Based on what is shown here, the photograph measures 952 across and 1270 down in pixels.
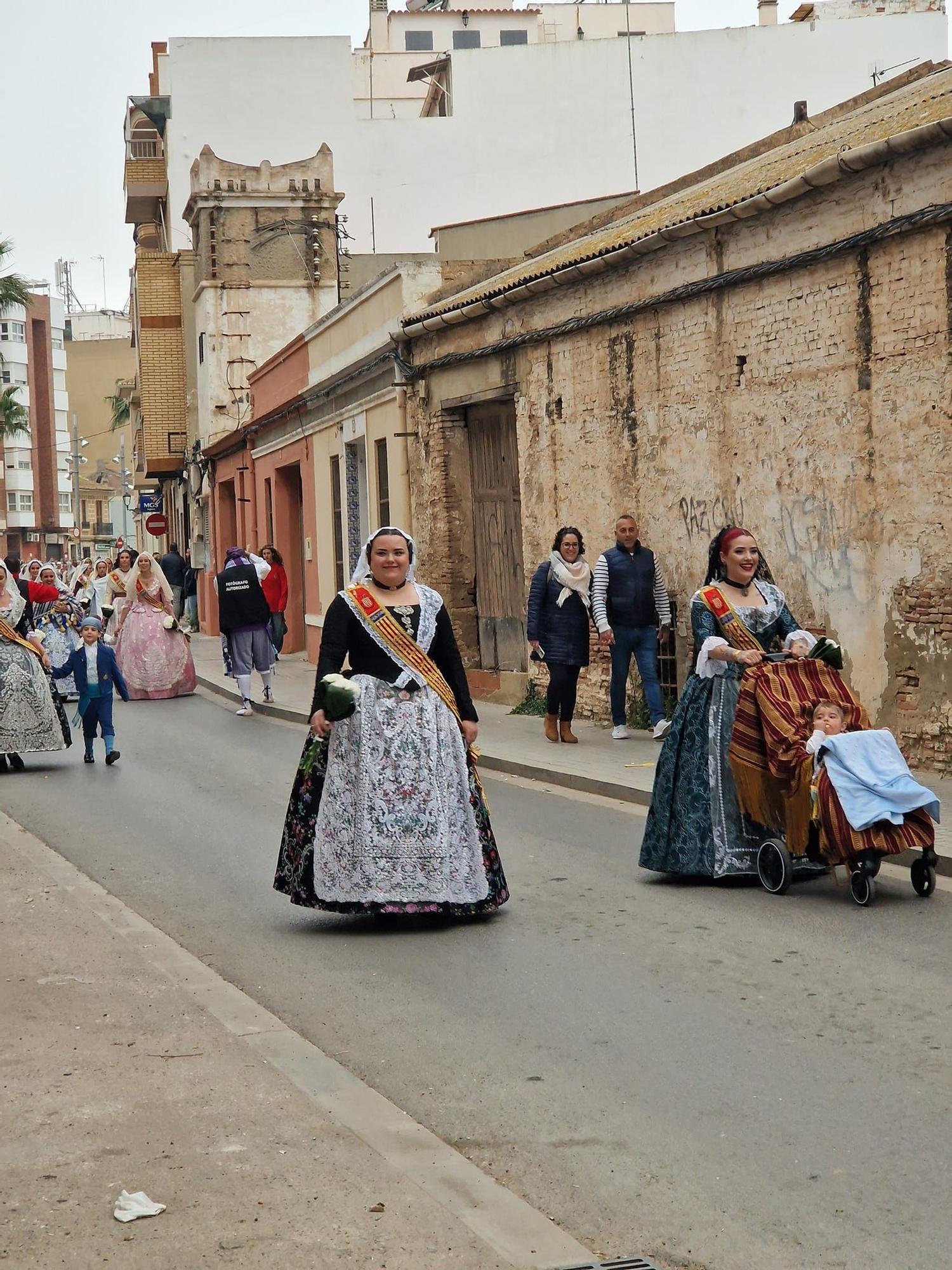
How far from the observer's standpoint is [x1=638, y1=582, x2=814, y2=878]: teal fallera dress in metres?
8.56

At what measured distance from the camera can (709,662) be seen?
8.68 metres

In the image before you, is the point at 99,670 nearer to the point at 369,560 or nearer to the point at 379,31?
the point at 369,560

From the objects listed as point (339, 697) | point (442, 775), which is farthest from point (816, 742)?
point (339, 697)

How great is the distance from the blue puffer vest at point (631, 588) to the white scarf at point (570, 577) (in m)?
0.39

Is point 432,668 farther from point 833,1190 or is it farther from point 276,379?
Result: point 276,379

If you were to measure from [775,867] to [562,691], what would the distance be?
6987 mm

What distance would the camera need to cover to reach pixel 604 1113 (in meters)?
5.05

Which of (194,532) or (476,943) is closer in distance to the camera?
(476,943)

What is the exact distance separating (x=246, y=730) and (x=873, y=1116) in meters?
13.7

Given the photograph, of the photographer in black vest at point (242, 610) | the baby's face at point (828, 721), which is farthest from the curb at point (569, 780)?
the photographer in black vest at point (242, 610)

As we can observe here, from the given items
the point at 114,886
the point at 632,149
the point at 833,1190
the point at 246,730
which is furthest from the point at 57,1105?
the point at 632,149

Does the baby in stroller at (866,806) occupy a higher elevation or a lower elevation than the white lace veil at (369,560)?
lower

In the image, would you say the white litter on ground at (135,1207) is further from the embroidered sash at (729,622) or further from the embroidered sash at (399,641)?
the embroidered sash at (729,622)

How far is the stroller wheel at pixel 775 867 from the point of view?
823 cm
